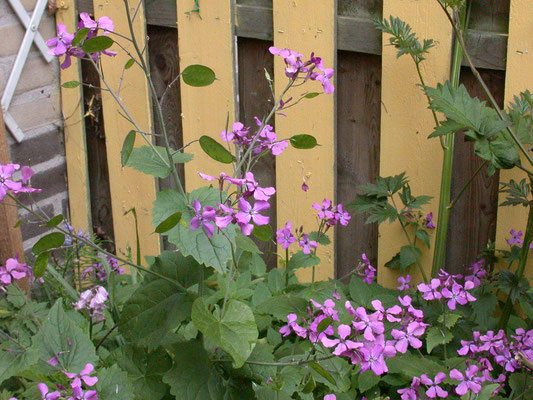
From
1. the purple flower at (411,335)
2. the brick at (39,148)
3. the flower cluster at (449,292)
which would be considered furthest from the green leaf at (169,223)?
the brick at (39,148)

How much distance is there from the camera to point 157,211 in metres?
1.25

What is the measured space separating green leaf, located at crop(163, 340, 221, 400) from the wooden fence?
951 mm

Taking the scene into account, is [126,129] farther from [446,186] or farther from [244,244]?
[244,244]

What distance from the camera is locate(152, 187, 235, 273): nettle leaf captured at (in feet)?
3.99

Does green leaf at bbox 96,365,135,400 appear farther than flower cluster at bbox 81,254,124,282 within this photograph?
No

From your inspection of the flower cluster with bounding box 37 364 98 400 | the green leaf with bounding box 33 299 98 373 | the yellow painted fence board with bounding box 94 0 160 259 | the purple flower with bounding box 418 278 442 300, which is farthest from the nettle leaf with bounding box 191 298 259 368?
the yellow painted fence board with bounding box 94 0 160 259

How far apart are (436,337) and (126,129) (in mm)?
1595

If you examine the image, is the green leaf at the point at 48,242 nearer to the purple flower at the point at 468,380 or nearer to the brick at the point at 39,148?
the purple flower at the point at 468,380

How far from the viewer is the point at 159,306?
1.38m

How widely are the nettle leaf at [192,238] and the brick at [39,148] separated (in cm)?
172

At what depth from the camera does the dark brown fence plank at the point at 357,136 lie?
230 centimetres

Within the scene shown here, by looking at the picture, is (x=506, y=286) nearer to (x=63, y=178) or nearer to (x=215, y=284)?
(x=215, y=284)

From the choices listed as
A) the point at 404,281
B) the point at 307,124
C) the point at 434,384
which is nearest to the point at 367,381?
the point at 434,384

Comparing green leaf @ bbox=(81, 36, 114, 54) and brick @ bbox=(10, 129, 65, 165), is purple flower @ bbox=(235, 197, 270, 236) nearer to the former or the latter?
green leaf @ bbox=(81, 36, 114, 54)
